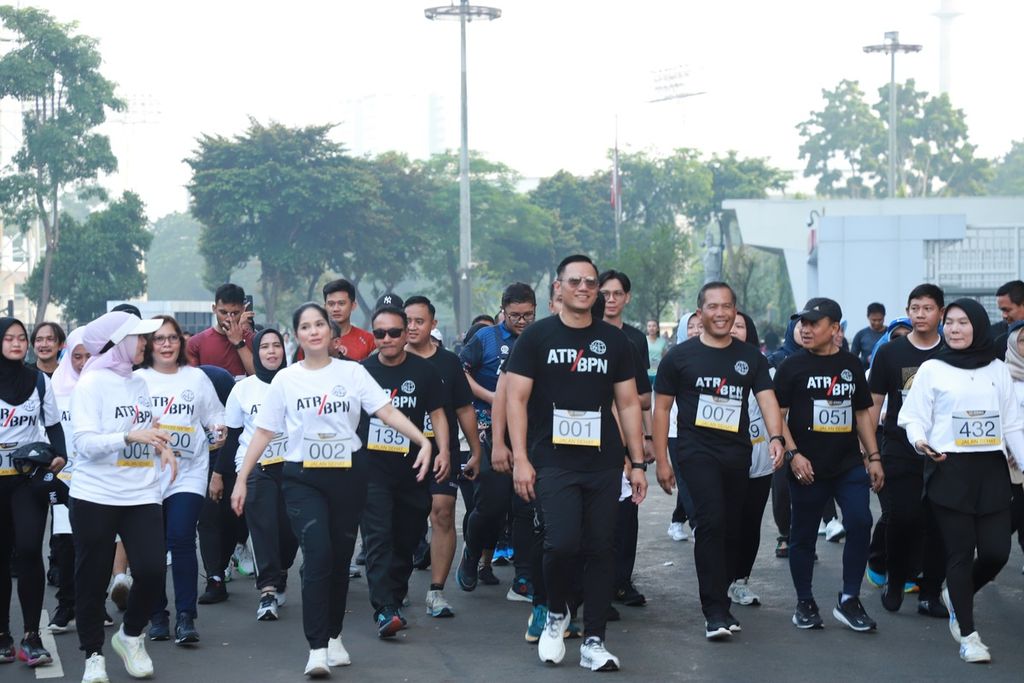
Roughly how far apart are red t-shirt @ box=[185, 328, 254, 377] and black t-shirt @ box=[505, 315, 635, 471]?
3068 millimetres

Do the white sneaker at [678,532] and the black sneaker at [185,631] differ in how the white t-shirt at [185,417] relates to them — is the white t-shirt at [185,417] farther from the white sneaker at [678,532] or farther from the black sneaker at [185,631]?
the white sneaker at [678,532]

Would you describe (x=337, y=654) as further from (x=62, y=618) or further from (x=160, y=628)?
(x=62, y=618)

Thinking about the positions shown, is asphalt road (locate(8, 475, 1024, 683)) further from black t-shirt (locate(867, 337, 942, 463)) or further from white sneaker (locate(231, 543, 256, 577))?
black t-shirt (locate(867, 337, 942, 463))

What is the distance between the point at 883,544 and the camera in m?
9.11

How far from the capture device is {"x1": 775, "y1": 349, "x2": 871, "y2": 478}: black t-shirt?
25.5 feet

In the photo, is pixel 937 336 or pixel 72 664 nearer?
pixel 72 664

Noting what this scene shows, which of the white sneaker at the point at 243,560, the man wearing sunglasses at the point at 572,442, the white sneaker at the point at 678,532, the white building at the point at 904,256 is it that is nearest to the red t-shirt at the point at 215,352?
the white sneaker at the point at 243,560

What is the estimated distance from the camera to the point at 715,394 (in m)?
7.56

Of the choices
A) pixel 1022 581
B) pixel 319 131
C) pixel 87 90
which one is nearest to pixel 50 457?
pixel 1022 581

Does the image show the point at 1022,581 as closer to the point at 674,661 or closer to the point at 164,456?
the point at 674,661

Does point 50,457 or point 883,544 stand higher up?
point 50,457

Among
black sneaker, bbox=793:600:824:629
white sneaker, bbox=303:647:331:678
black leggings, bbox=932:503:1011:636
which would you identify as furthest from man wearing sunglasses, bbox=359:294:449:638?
black leggings, bbox=932:503:1011:636

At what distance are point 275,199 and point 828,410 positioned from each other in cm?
5494

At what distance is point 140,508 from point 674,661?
2.66 metres
